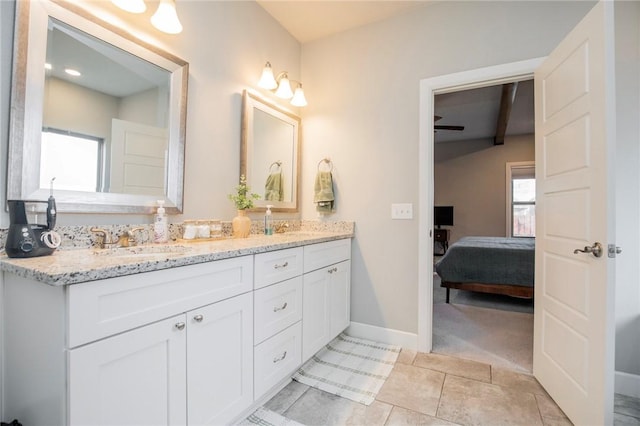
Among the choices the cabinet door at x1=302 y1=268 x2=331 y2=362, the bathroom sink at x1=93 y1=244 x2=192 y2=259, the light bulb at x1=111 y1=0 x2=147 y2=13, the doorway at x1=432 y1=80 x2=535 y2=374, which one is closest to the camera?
the bathroom sink at x1=93 y1=244 x2=192 y2=259

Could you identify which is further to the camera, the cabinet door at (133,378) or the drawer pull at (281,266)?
the drawer pull at (281,266)

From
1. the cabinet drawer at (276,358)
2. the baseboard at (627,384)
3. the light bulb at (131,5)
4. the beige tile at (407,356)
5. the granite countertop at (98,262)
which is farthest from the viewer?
the beige tile at (407,356)

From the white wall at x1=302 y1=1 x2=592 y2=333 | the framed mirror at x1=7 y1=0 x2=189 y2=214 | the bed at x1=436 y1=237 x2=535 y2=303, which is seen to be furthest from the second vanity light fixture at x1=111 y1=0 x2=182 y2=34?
the bed at x1=436 y1=237 x2=535 y2=303

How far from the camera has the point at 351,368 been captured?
2037 millimetres

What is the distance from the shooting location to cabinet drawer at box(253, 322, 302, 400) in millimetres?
1526

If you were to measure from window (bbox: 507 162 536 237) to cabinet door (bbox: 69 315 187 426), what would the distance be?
6680 millimetres

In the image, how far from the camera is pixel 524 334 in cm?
267

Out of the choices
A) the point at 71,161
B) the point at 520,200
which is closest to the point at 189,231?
the point at 71,161

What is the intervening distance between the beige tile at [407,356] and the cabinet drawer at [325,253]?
0.82m

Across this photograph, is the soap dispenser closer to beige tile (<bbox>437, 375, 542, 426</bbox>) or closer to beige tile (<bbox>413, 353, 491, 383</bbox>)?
beige tile (<bbox>413, 353, 491, 383</bbox>)

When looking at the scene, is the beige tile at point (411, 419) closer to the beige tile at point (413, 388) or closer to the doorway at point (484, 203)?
the beige tile at point (413, 388)

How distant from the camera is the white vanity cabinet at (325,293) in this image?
1945 mm

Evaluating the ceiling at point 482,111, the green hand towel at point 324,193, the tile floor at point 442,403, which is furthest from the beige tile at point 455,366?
the ceiling at point 482,111

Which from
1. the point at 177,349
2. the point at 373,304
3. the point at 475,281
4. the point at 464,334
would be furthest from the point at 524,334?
the point at 177,349
